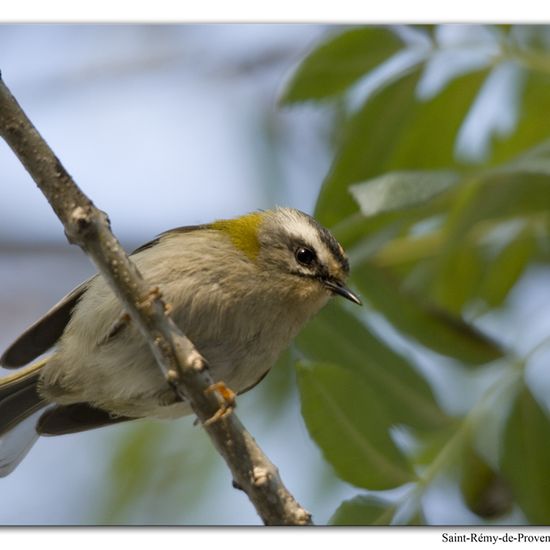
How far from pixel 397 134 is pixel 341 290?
1.19ft

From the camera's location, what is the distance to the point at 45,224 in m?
2.36

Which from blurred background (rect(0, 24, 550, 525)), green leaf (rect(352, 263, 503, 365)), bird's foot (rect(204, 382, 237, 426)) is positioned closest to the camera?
bird's foot (rect(204, 382, 237, 426))

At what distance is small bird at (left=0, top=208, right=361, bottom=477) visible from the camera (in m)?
1.78

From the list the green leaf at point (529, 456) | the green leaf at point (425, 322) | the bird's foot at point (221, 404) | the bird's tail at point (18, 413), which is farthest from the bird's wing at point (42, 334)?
the green leaf at point (529, 456)

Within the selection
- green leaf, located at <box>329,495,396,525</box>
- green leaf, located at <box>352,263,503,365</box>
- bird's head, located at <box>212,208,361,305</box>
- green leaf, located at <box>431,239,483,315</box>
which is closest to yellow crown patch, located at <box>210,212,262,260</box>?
bird's head, located at <box>212,208,361,305</box>

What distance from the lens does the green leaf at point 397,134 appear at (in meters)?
1.88

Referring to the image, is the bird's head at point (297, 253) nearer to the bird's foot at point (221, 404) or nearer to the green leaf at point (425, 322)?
the green leaf at point (425, 322)

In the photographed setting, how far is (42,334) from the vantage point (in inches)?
76.3

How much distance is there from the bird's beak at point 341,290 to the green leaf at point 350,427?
22 centimetres

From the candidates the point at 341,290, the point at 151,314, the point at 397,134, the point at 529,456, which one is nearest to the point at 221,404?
the point at 151,314

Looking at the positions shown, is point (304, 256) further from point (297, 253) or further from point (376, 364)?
point (376, 364)

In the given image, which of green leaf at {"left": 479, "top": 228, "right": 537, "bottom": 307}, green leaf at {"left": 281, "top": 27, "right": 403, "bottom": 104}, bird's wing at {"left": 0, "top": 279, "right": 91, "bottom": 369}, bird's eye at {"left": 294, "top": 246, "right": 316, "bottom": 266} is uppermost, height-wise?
green leaf at {"left": 281, "top": 27, "right": 403, "bottom": 104}

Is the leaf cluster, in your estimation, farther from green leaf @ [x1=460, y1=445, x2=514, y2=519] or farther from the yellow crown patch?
the yellow crown patch

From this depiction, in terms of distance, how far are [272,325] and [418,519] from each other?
473 mm
